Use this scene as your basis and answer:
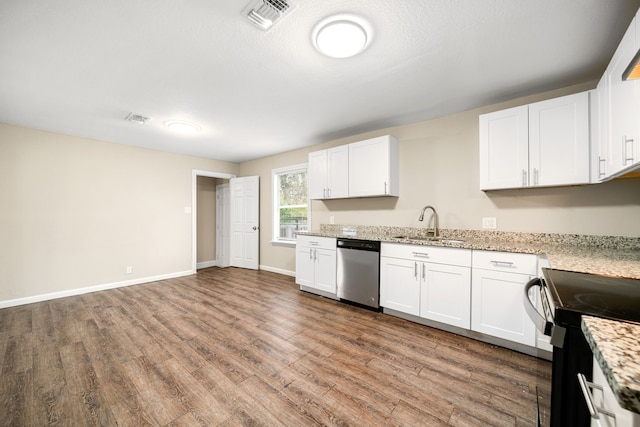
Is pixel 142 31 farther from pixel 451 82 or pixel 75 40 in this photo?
pixel 451 82

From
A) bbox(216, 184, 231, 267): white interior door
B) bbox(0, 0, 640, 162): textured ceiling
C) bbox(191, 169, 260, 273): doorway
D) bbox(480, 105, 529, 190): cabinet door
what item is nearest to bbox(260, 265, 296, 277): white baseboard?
bbox(191, 169, 260, 273): doorway

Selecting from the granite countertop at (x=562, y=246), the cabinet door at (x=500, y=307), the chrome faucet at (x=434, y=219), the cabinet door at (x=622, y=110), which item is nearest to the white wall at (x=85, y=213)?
the granite countertop at (x=562, y=246)

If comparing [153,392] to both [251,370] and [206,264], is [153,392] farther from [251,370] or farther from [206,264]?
[206,264]

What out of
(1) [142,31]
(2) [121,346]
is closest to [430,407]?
(2) [121,346]

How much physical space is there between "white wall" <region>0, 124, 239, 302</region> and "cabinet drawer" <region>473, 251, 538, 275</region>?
5.15 m

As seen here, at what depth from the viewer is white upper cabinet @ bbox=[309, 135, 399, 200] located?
3.39 m

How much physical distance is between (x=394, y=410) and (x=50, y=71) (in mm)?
3861

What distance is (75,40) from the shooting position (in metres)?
1.84

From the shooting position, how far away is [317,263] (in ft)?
12.3

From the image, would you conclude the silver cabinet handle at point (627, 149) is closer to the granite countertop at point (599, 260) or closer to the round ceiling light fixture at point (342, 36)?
the granite countertop at point (599, 260)

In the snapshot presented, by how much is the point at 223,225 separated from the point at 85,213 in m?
2.64

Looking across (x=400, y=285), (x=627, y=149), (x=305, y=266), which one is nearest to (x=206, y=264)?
(x=305, y=266)

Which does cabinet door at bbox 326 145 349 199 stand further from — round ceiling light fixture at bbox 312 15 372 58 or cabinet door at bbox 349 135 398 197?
round ceiling light fixture at bbox 312 15 372 58

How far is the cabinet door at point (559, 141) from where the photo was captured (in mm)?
2156
